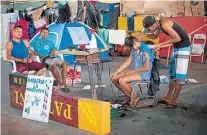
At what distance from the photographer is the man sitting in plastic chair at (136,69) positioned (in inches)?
214

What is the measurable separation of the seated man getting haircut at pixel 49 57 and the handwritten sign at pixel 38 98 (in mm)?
1889

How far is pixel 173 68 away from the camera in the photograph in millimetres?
5684

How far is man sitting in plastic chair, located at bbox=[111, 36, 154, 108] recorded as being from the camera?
17.9ft

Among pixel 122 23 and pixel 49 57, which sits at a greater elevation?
pixel 122 23

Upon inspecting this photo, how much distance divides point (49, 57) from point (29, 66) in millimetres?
646

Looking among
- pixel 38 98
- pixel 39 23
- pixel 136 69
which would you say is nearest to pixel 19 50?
pixel 38 98

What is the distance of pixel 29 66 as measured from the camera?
6449 mm

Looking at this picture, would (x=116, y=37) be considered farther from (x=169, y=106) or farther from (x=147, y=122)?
(x=147, y=122)

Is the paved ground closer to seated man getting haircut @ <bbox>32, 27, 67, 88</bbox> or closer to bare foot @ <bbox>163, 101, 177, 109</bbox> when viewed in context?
bare foot @ <bbox>163, 101, 177, 109</bbox>

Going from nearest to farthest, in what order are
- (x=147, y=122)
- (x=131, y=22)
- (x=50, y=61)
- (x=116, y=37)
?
(x=147, y=122)
(x=50, y=61)
(x=116, y=37)
(x=131, y=22)

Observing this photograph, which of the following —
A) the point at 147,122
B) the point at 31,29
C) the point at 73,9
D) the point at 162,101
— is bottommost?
the point at 147,122

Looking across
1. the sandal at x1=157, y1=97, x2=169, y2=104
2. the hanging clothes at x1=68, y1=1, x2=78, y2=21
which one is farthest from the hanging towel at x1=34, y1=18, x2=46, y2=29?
the sandal at x1=157, y1=97, x2=169, y2=104

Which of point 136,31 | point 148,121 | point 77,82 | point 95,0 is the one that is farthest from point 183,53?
point 95,0

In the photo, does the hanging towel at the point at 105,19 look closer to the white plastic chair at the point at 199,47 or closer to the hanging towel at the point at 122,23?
the hanging towel at the point at 122,23
